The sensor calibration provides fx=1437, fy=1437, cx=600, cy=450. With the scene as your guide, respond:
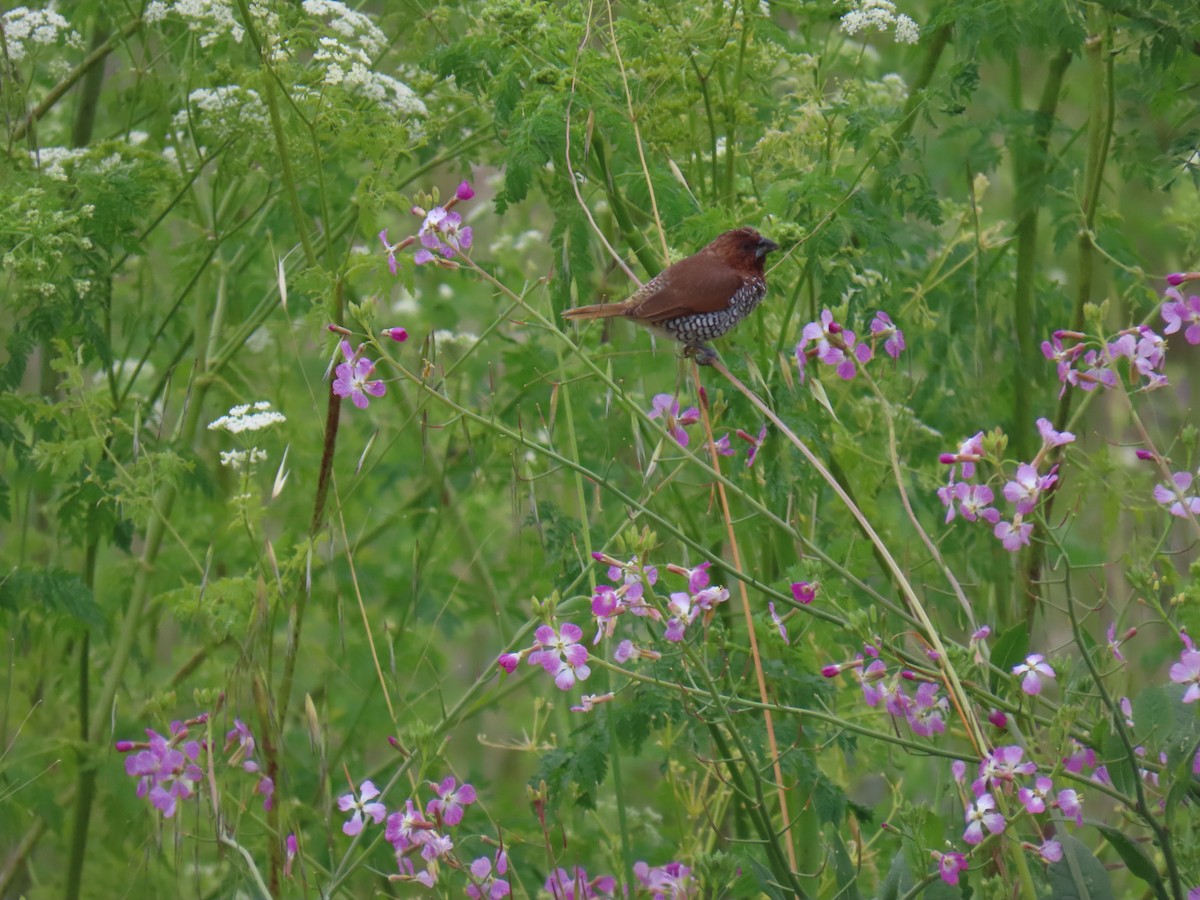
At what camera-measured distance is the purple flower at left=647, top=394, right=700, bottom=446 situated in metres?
2.58

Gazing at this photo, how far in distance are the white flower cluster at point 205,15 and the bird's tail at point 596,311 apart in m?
1.05

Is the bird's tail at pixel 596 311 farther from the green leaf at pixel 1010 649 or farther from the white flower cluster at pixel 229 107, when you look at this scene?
the green leaf at pixel 1010 649

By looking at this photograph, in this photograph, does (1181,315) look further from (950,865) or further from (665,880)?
(665,880)

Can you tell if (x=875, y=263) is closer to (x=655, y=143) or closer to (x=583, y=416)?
(x=655, y=143)

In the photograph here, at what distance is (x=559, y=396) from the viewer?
354cm

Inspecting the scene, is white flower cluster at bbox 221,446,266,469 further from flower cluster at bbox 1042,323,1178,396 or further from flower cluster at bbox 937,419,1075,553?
flower cluster at bbox 1042,323,1178,396

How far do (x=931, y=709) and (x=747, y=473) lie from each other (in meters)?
0.84

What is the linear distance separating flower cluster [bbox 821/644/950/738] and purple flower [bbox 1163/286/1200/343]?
2.45 ft

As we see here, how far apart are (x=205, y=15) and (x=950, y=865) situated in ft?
8.21

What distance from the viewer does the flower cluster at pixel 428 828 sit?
2480 millimetres

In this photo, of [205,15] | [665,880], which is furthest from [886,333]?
[205,15]

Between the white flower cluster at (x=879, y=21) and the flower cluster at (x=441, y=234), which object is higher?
the white flower cluster at (x=879, y=21)

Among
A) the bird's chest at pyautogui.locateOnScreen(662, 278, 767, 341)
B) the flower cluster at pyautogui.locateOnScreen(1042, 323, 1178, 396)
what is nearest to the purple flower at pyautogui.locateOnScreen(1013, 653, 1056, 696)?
the flower cluster at pyautogui.locateOnScreen(1042, 323, 1178, 396)

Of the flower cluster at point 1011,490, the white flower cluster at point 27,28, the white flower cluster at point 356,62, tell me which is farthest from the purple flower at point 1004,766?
the white flower cluster at point 27,28
